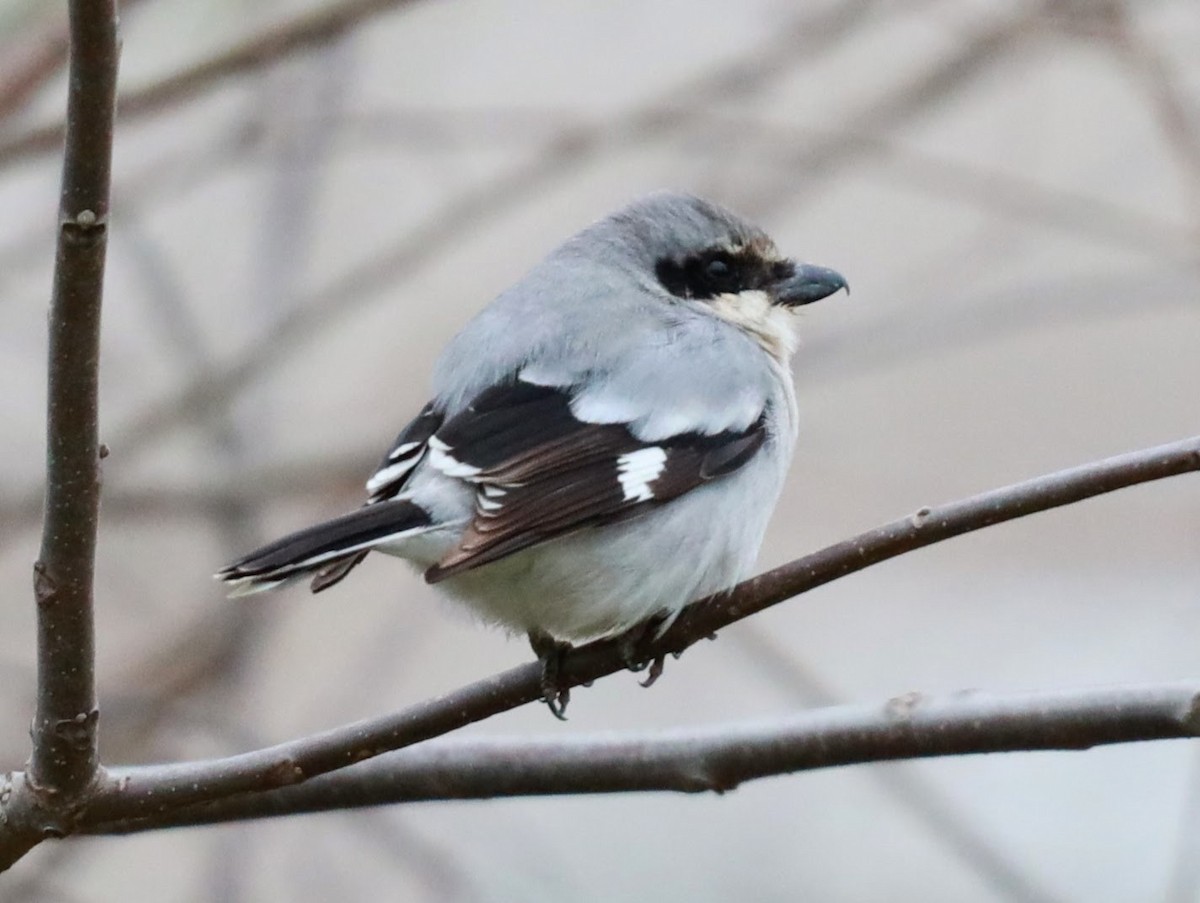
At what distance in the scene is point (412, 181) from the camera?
482 centimetres

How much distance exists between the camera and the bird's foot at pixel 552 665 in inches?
79.7

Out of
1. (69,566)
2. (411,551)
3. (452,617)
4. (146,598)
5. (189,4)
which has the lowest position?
(146,598)

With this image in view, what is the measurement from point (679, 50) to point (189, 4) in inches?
64.3

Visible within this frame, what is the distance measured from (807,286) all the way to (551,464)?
79 cm

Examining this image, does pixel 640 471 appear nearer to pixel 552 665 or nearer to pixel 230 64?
pixel 552 665

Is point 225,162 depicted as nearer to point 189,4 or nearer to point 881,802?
point 189,4

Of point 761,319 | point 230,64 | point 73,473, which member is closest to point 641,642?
point 761,319

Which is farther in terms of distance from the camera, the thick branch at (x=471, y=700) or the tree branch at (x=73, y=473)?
the thick branch at (x=471, y=700)

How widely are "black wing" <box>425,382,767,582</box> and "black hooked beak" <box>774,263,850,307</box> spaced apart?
46 cm

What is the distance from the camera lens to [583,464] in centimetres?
218

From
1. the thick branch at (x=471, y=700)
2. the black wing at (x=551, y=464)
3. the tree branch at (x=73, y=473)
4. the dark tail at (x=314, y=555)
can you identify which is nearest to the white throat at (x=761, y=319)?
the black wing at (x=551, y=464)

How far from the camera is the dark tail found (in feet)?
5.80

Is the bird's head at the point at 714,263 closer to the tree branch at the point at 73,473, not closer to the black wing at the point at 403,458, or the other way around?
the black wing at the point at 403,458

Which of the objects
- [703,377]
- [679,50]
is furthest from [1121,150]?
[703,377]
